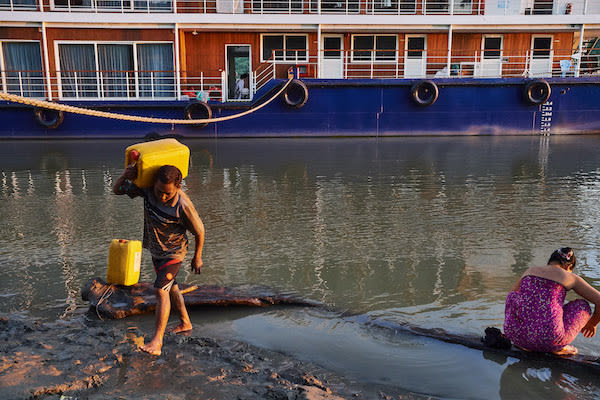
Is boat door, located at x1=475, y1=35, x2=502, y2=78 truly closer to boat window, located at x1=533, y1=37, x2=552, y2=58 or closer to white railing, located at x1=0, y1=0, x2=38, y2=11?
boat window, located at x1=533, y1=37, x2=552, y2=58

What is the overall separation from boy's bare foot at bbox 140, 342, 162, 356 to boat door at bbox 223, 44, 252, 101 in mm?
14429

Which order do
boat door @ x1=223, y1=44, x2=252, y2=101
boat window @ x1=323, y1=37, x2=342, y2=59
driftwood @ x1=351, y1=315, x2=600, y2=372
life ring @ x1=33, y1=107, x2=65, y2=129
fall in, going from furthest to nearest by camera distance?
boat window @ x1=323, y1=37, x2=342, y2=59 → boat door @ x1=223, y1=44, x2=252, y2=101 → life ring @ x1=33, y1=107, x2=65, y2=129 → driftwood @ x1=351, y1=315, x2=600, y2=372

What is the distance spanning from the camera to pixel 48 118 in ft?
53.5

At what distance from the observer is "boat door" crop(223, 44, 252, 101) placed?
17386 mm

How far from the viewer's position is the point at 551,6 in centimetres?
1866

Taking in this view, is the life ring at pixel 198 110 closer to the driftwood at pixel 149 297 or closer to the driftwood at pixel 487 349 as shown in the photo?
the driftwood at pixel 149 297

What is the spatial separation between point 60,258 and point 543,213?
18.4 feet

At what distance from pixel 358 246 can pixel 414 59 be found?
1400 cm

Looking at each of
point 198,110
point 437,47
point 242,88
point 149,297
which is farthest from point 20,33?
point 149,297

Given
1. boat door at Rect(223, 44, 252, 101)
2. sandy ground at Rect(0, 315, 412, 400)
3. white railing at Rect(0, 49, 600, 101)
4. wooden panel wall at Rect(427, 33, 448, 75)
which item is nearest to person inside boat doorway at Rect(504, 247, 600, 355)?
sandy ground at Rect(0, 315, 412, 400)

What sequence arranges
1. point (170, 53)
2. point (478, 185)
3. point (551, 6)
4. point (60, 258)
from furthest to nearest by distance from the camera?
1. point (551, 6)
2. point (170, 53)
3. point (478, 185)
4. point (60, 258)

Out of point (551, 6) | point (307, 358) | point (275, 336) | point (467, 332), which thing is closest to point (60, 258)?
point (275, 336)

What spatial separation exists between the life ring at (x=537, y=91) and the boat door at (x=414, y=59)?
10.9 feet

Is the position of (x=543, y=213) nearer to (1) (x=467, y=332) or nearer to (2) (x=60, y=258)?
(1) (x=467, y=332)
